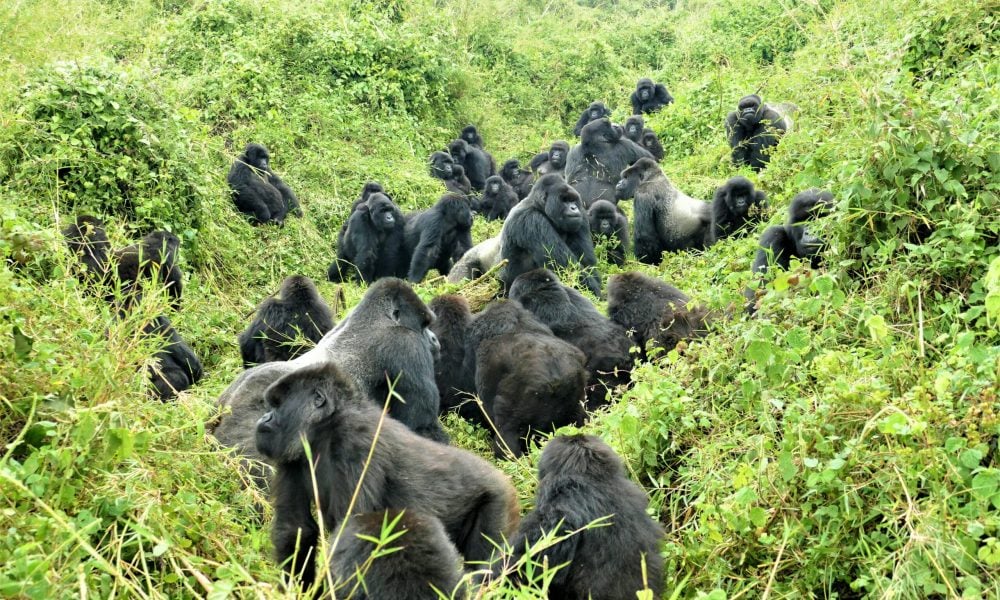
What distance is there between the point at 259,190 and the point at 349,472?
7.94m

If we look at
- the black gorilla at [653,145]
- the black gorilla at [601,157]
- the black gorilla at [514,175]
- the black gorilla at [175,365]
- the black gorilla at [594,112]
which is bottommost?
the black gorilla at [514,175]

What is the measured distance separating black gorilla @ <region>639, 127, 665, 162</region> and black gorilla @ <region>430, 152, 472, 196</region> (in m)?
2.80

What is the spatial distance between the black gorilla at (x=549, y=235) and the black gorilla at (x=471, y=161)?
6.56m

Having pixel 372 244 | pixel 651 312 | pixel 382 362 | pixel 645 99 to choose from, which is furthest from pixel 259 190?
pixel 645 99

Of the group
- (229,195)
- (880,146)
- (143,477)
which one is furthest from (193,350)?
(880,146)

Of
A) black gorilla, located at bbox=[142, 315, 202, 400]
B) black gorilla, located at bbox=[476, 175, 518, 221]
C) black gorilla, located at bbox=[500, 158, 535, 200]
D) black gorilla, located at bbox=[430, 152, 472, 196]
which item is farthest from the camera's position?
black gorilla, located at bbox=[500, 158, 535, 200]

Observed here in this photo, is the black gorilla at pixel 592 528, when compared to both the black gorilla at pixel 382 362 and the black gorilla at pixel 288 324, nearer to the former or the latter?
the black gorilla at pixel 382 362

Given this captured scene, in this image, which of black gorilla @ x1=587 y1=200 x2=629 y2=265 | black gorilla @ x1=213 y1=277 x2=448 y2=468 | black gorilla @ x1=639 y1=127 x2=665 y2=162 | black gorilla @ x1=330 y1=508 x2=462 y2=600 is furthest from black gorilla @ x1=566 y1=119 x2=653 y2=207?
black gorilla @ x1=330 y1=508 x2=462 y2=600

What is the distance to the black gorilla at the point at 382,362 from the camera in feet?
18.1

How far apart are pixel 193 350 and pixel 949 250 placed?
19.7 ft

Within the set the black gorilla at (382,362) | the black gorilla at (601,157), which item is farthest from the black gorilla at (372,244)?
the black gorilla at (382,362)

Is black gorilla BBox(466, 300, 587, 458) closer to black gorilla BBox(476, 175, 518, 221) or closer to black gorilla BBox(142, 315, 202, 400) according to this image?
black gorilla BBox(142, 315, 202, 400)

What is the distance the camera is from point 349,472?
3.90 meters

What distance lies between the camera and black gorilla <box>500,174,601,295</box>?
9.12 metres
